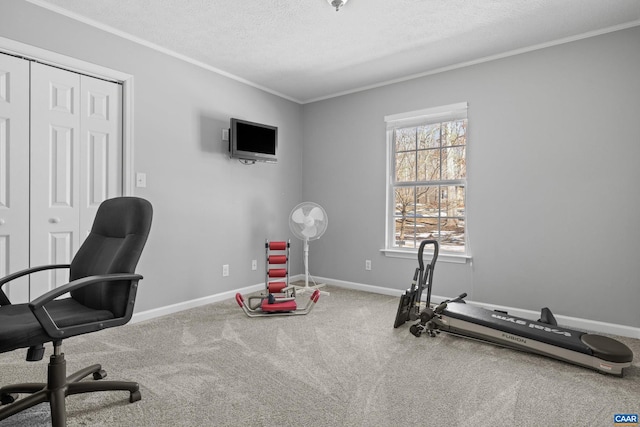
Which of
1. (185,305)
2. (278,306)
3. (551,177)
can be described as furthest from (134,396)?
(551,177)

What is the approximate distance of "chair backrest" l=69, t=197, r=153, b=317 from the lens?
1693 mm

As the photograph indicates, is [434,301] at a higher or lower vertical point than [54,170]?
lower

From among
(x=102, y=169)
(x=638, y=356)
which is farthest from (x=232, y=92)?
(x=638, y=356)

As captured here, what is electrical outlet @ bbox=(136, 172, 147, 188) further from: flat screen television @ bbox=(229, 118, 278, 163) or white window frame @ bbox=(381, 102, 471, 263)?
white window frame @ bbox=(381, 102, 471, 263)

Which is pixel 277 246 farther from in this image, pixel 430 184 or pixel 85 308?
pixel 85 308

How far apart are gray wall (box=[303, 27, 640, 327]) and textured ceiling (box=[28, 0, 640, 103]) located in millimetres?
246

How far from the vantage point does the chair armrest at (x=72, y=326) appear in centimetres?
138

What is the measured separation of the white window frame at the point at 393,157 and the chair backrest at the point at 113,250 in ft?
9.60

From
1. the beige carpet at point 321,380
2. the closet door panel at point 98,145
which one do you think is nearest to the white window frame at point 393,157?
the beige carpet at point 321,380

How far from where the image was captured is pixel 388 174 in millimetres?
4203

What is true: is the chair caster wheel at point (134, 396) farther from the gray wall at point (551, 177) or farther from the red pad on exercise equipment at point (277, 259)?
the gray wall at point (551, 177)

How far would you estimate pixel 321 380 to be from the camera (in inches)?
82.4

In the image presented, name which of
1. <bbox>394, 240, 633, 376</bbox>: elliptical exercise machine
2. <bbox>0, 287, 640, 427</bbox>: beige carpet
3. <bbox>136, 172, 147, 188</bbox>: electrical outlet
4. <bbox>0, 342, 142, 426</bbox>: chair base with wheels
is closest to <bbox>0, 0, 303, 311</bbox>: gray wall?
<bbox>136, 172, 147, 188</bbox>: electrical outlet

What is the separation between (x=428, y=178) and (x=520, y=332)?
6.30ft
